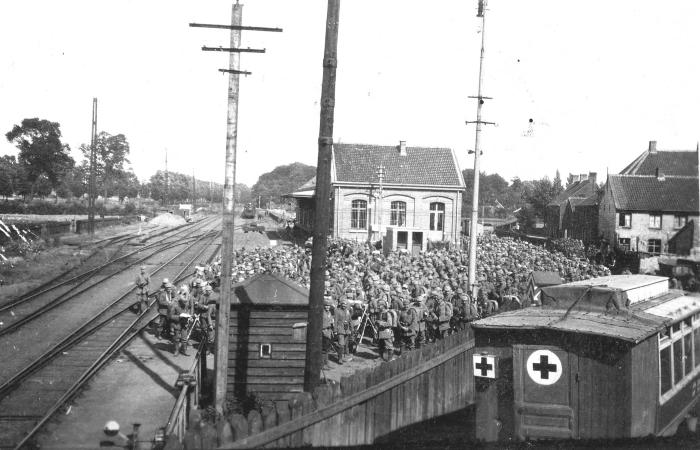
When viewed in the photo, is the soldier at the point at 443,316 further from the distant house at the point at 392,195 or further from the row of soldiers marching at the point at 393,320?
the distant house at the point at 392,195

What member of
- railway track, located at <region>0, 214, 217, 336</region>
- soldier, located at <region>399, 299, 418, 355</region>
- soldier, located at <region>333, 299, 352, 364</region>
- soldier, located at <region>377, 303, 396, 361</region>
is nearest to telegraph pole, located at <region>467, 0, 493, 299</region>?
soldier, located at <region>399, 299, 418, 355</region>

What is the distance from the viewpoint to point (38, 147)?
52344 millimetres

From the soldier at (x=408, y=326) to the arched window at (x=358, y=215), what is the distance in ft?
90.4

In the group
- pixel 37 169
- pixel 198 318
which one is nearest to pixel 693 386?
pixel 198 318

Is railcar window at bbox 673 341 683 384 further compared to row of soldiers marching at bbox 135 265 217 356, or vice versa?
row of soldiers marching at bbox 135 265 217 356

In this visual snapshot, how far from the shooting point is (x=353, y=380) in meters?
7.44

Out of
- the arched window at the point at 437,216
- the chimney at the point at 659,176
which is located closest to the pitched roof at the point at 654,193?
the chimney at the point at 659,176

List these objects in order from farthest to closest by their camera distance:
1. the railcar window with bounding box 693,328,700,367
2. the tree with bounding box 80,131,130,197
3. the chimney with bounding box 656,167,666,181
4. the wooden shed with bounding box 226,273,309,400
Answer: the tree with bounding box 80,131,130,197
the chimney with bounding box 656,167,666,181
the wooden shed with bounding box 226,273,309,400
the railcar window with bounding box 693,328,700,367

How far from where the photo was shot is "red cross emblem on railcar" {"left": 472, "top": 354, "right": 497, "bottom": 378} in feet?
25.9

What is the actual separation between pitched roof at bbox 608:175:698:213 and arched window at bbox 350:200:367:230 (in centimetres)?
1850

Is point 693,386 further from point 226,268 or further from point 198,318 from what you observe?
point 198,318

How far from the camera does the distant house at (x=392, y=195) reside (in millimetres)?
40812

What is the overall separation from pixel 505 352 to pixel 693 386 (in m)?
4.07

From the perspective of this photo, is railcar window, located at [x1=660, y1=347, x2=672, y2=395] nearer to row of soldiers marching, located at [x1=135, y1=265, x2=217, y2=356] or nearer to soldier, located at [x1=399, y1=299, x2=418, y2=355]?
soldier, located at [x1=399, y1=299, x2=418, y2=355]
